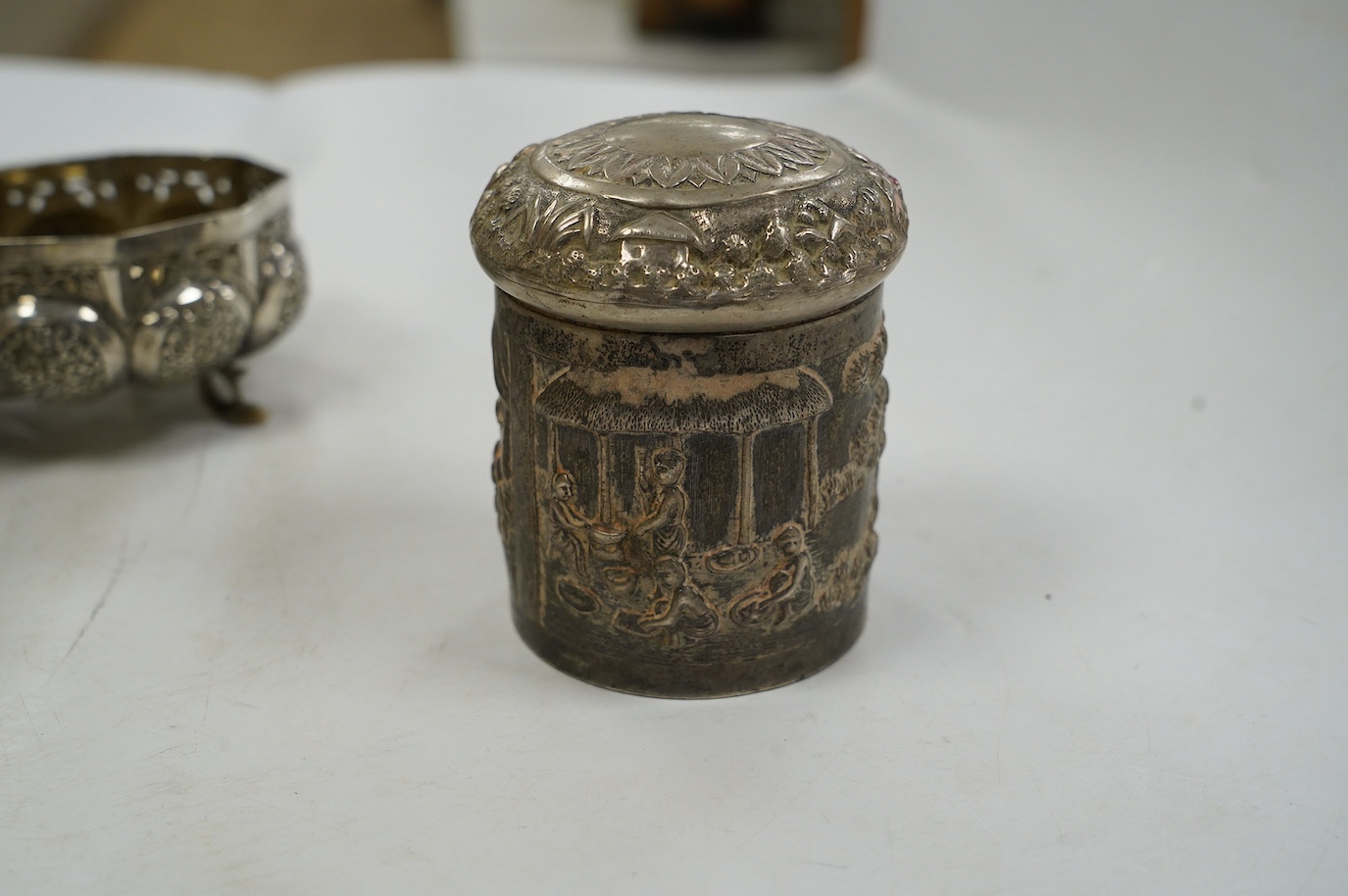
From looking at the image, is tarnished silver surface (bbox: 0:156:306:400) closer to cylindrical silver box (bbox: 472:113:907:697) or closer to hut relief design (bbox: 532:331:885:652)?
cylindrical silver box (bbox: 472:113:907:697)

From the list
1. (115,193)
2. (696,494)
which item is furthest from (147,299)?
(696,494)

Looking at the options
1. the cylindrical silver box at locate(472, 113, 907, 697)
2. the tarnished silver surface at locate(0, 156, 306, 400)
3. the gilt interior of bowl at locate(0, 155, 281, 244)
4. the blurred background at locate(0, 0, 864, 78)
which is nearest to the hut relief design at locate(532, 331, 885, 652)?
the cylindrical silver box at locate(472, 113, 907, 697)

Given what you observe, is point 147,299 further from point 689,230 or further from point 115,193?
point 689,230

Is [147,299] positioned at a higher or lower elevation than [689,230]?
lower

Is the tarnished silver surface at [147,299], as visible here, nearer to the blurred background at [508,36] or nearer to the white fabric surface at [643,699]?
the white fabric surface at [643,699]

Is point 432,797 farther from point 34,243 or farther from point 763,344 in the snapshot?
point 34,243

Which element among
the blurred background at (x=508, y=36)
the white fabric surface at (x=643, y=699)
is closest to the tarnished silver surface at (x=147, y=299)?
the white fabric surface at (x=643, y=699)
